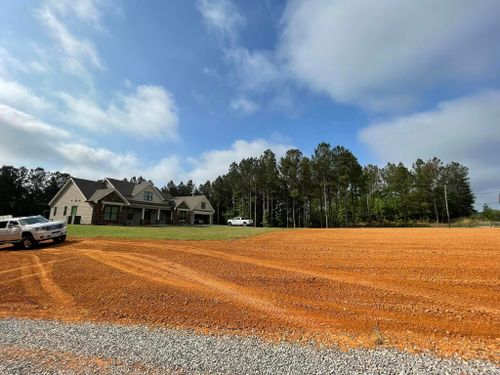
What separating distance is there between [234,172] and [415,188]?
37307 millimetres

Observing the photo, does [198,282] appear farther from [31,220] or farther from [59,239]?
[31,220]

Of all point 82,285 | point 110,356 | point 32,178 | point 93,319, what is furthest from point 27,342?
point 32,178

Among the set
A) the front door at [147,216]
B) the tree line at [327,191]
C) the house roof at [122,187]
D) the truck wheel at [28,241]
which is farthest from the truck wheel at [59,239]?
the tree line at [327,191]

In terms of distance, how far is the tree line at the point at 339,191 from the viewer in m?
50.8

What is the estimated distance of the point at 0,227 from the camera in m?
15.8

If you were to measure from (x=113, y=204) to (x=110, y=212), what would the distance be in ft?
3.33

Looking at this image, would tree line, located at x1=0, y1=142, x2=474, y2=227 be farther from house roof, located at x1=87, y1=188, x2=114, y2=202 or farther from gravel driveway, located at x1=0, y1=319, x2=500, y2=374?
gravel driveway, located at x1=0, y1=319, x2=500, y2=374

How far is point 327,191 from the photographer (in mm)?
52969

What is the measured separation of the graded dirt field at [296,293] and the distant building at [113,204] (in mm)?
23686

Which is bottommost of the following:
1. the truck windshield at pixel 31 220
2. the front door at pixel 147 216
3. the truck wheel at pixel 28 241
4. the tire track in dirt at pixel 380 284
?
the tire track in dirt at pixel 380 284

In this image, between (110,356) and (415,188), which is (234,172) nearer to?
(415,188)

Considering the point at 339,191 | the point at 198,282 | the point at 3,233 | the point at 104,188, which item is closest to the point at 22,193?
the point at 104,188

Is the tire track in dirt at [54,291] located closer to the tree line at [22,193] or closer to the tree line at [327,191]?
the tree line at [327,191]

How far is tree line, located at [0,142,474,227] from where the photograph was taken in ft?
168
